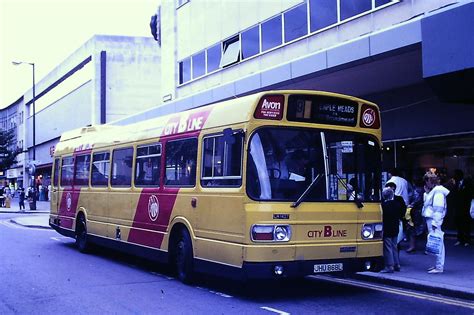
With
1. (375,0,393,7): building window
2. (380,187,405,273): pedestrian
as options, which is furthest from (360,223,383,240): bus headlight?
(375,0,393,7): building window

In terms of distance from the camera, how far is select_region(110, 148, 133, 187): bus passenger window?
11352 mm

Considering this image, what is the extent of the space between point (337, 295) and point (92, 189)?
24.1 ft

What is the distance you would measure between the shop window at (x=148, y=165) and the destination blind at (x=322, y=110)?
3345mm

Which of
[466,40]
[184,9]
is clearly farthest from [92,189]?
[184,9]

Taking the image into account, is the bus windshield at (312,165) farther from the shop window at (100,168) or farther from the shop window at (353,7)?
the shop window at (353,7)

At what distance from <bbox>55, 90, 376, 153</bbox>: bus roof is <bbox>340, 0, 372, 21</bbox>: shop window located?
6.34 meters

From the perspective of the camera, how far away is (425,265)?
408 inches

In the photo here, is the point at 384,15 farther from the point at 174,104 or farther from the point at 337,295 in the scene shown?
the point at 174,104

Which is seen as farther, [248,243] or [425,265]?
[425,265]

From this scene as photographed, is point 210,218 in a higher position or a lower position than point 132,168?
lower

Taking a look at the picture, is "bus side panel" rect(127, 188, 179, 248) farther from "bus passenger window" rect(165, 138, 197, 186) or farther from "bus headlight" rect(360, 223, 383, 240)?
"bus headlight" rect(360, 223, 383, 240)

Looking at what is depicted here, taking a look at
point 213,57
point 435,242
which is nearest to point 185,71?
point 213,57

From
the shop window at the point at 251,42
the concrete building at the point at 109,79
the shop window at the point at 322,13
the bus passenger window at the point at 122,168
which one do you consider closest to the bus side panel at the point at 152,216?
the bus passenger window at the point at 122,168

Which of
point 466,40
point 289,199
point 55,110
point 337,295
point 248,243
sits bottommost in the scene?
point 337,295
